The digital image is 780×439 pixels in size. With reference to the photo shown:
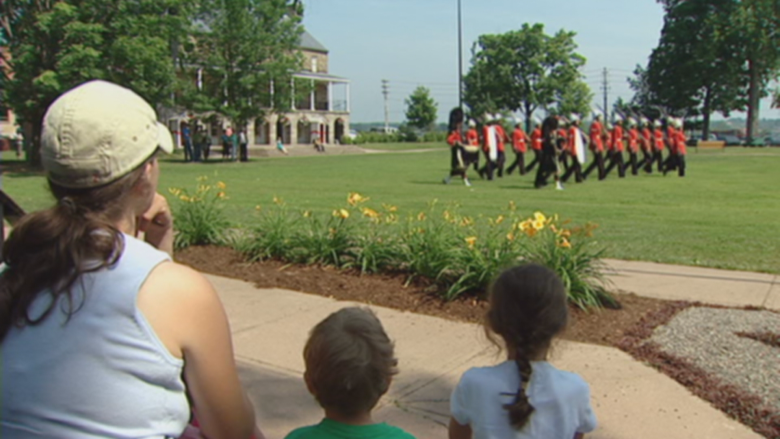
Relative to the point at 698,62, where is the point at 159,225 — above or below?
below

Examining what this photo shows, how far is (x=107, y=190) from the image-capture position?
1.82 meters

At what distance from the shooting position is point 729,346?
16.2ft

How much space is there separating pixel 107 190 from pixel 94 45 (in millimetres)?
27821

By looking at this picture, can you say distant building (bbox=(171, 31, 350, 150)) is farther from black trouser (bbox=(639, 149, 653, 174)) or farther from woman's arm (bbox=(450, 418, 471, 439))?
woman's arm (bbox=(450, 418, 471, 439))

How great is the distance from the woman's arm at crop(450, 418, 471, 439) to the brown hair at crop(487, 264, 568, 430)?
→ 0.88 feet

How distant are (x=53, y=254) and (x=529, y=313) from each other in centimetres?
147

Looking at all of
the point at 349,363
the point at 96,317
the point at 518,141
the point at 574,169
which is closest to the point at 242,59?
the point at 518,141

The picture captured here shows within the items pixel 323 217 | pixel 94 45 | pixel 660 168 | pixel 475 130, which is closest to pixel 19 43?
pixel 94 45

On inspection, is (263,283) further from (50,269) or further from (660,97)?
(660,97)

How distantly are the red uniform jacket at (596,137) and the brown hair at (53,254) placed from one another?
863 inches

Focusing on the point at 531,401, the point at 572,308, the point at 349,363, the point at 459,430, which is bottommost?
the point at 572,308

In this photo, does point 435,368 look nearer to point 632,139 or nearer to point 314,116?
point 632,139

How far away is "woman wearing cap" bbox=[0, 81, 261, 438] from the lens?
1.63 metres

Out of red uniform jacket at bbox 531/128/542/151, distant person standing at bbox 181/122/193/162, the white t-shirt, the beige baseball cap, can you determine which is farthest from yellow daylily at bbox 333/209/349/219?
distant person standing at bbox 181/122/193/162
